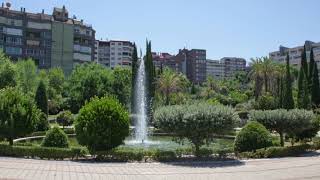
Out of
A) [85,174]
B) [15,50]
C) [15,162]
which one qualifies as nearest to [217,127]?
[85,174]

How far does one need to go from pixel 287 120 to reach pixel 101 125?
11.5 meters

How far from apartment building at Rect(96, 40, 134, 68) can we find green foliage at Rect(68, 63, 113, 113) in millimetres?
92601

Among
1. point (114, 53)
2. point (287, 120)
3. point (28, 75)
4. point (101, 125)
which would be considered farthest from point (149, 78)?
point (114, 53)

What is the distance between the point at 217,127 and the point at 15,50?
300 feet

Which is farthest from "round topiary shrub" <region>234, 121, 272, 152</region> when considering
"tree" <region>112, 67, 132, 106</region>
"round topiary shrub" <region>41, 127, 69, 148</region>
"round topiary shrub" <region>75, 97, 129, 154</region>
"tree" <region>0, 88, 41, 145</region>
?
"tree" <region>112, 67, 132, 106</region>

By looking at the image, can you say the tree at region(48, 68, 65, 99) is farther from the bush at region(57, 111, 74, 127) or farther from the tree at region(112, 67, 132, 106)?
the bush at region(57, 111, 74, 127)

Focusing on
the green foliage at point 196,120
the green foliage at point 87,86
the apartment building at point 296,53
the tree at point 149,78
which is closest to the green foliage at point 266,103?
the tree at point 149,78

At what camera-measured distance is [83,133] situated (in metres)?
23.3

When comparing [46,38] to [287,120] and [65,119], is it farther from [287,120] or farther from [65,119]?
[287,120]

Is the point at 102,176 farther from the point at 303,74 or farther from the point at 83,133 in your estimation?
the point at 303,74

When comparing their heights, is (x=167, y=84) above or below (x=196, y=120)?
above

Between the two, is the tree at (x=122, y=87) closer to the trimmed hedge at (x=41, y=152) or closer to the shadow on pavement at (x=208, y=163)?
the trimmed hedge at (x=41, y=152)

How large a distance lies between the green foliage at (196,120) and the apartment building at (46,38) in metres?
88.0

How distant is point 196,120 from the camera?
23062mm
